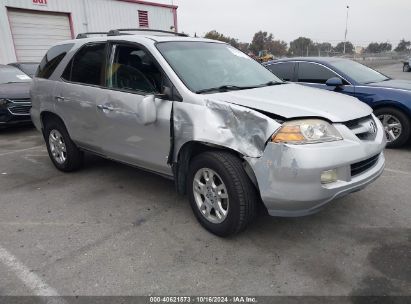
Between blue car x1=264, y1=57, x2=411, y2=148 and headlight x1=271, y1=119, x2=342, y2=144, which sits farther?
blue car x1=264, y1=57, x2=411, y2=148

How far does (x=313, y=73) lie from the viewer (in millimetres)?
6645

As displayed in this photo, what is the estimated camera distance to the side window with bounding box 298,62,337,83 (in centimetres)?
646

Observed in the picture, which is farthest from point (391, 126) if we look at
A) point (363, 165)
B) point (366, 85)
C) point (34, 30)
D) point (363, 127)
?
point (34, 30)

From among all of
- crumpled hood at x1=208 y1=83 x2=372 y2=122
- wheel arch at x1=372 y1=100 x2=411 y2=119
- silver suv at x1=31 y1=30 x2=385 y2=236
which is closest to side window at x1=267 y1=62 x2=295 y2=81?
wheel arch at x1=372 y1=100 x2=411 y2=119

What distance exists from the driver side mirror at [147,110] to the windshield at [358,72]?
13.8ft

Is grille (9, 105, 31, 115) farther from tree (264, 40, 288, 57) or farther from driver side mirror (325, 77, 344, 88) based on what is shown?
tree (264, 40, 288, 57)

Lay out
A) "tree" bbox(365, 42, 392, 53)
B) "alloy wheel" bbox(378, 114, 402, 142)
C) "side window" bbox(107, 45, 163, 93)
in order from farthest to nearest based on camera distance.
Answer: "tree" bbox(365, 42, 392, 53), "alloy wheel" bbox(378, 114, 402, 142), "side window" bbox(107, 45, 163, 93)

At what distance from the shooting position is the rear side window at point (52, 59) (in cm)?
486

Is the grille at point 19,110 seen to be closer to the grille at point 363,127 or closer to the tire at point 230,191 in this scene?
the tire at point 230,191

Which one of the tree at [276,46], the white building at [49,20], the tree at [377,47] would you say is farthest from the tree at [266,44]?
the white building at [49,20]

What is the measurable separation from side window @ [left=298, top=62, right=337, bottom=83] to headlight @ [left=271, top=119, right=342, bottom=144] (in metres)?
3.84

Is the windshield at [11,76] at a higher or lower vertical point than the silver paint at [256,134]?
higher

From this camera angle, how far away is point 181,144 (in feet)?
11.0

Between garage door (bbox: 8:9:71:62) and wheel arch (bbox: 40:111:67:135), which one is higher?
garage door (bbox: 8:9:71:62)
